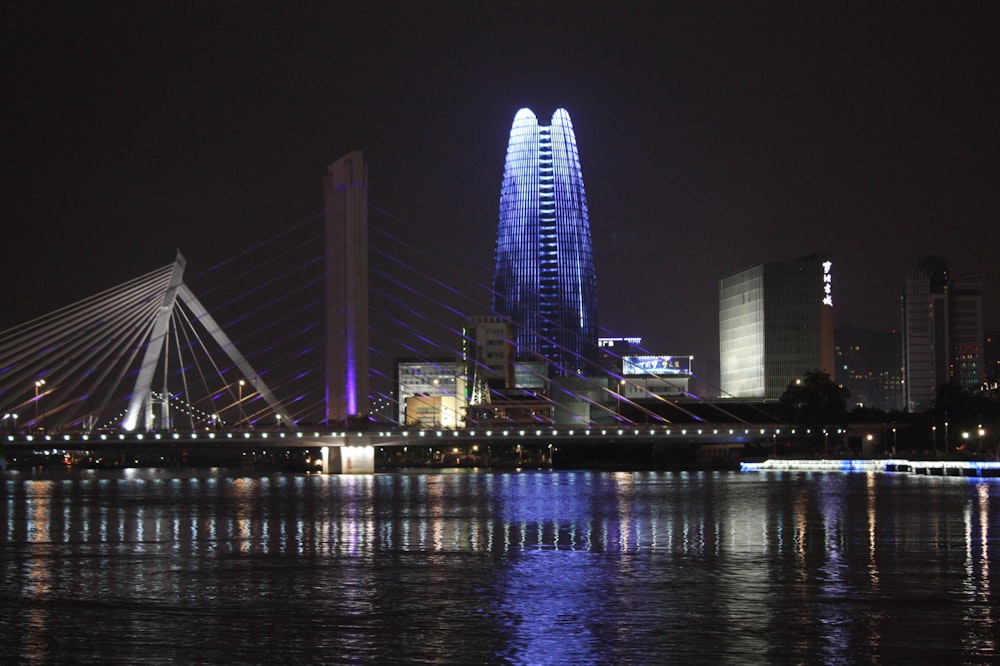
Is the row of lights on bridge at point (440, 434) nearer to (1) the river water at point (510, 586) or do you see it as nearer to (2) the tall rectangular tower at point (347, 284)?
(2) the tall rectangular tower at point (347, 284)

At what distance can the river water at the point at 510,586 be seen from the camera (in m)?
21.3

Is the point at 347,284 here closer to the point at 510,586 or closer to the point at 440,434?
the point at 440,434

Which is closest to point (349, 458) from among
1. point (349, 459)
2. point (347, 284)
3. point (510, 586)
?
point (349, 459)

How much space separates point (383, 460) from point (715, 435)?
2811 inches

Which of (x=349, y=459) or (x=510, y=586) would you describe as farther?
(x=349, y=459)

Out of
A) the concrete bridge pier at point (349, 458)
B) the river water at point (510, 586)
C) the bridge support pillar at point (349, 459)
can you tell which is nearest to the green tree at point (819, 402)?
the bridge support pillar at point (349, 459)

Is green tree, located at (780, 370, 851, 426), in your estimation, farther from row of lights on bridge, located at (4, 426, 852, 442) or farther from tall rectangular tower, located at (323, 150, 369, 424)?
tall rectangular tower, located at (323, 150, 369, 424)

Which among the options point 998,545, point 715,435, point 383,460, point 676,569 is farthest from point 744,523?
point 383,460

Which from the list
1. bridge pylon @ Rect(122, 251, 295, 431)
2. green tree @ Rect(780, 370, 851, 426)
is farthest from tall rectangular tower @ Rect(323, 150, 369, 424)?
green tree @ Rect(780, 370, 851, 426)

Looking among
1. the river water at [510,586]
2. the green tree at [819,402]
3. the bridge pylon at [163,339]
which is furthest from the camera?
the green tree at [819,402]

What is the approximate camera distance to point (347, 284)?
296 feet

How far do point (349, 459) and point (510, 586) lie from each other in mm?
75429

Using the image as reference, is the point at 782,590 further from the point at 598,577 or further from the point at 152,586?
the point at 152,586

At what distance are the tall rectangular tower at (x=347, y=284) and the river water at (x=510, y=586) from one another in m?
35.8
